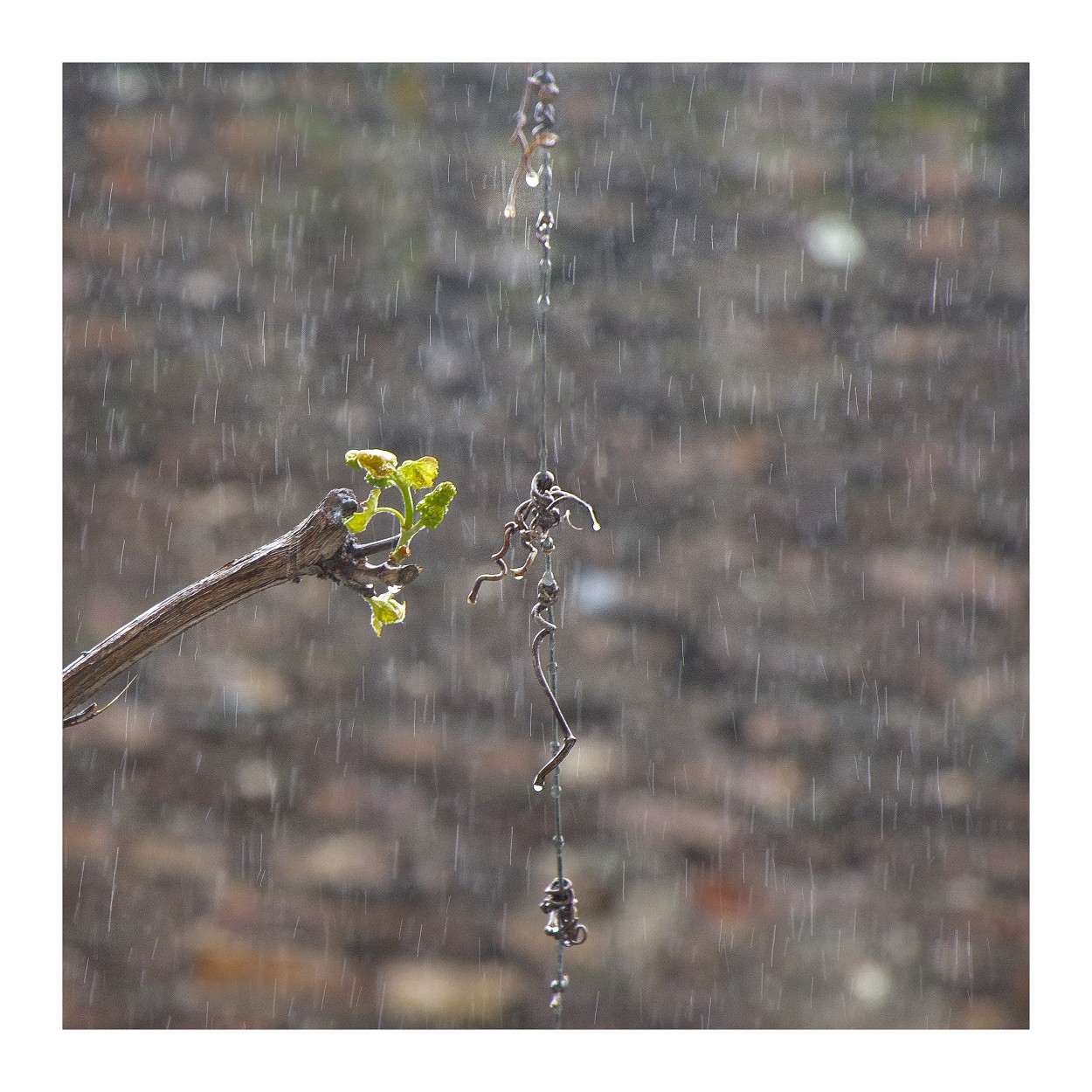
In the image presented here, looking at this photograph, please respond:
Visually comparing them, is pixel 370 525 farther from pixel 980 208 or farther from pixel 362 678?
pixel 980 208

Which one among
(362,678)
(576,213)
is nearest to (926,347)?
(576,213)

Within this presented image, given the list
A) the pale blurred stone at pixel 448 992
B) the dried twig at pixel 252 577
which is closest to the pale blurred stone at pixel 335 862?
the pale blurred stone at pixel 448 992

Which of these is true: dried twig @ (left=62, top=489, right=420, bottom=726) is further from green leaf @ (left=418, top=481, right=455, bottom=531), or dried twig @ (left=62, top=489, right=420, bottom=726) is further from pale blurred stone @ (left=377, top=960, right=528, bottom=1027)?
pale blurred stone @ (left=377, top=960, right=528, bottom=1027)

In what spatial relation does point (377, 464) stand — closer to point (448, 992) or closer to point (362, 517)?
point (362, 517)

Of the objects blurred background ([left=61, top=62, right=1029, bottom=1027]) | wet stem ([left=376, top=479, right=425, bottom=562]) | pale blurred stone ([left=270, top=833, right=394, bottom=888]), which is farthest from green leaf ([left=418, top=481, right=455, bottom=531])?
pale blurred stone ([left=270, top=833, right=394, bottom=888])

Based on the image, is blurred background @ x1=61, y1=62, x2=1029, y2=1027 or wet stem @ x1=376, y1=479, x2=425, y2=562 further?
blurred background @ x1=61, y1=62, x2=1029, y2=1027

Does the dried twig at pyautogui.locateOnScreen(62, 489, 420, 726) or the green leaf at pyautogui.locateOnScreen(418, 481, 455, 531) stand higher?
the green leaf at pyautogui.locateOnScreen(418, 481, 455, 531)

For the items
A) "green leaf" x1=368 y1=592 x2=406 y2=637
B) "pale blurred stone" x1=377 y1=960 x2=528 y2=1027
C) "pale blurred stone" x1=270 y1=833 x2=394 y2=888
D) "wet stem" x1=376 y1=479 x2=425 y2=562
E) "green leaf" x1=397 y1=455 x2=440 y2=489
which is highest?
"green leaf" x1=397 y1=455 x2=440 y2=489
